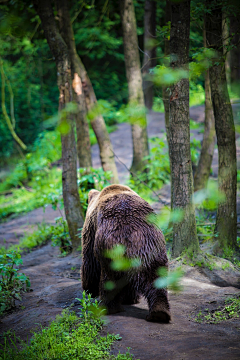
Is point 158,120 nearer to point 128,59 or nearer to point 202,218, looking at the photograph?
point 128,59

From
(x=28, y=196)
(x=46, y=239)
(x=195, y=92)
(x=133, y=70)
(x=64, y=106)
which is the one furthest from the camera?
(x=28, y=196)

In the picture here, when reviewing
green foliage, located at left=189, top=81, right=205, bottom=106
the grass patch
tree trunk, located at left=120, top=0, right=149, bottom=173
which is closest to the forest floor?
the grass patch

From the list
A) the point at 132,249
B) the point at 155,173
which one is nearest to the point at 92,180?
the point at 155,173

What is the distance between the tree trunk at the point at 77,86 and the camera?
→ 7762mm

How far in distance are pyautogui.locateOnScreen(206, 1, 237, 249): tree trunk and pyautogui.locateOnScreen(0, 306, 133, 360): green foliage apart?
107 inches

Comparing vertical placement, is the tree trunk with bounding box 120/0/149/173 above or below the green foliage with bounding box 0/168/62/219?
above

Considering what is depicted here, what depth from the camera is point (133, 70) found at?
9.61m

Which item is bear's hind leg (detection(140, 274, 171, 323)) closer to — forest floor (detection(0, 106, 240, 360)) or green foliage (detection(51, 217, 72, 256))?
forest floor (detection(0, 106, 240, 360))

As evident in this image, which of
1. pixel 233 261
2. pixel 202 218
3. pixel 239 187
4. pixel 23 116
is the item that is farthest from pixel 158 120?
pixel 233 261

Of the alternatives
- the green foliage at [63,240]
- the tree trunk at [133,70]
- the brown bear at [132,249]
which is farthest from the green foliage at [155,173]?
the brown bear at [132,249]

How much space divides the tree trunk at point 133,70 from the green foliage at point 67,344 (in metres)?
6.74

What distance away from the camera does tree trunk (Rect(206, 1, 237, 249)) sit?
4.90 metres

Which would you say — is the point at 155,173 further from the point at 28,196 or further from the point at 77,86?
the point at 28,196

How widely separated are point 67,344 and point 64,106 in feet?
14.0
